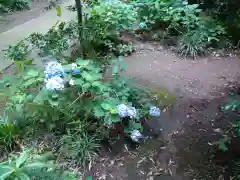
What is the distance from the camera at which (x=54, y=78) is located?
92.4 inches

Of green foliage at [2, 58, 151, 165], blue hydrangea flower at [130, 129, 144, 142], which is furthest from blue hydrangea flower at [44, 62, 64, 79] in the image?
blue hydrangea flower at [130, 129, 144, 142]

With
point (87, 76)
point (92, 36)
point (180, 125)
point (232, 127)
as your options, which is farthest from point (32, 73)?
point (232, 127)

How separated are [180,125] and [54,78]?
1.49m

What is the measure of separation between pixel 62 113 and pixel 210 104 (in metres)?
1.83

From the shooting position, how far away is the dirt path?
2471mm

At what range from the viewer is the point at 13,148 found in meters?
2.68

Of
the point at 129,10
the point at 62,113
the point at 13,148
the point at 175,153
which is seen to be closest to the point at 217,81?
the point at 175,153

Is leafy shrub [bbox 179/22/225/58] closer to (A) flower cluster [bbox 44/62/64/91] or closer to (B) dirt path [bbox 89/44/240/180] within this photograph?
(B) dirt path [bbox 89/44/240/180]

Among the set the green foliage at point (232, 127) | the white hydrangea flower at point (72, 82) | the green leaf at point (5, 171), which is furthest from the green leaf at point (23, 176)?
the green foliage at point (232, 127)

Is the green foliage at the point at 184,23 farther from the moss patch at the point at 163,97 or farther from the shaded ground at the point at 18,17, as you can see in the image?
the shaded ground at the point at 18,17

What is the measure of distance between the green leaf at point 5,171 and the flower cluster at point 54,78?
3.03ft

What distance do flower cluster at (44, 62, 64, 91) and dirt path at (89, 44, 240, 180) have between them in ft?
2.75

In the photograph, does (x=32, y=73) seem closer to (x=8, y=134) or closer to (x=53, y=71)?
(x=53, y=71)

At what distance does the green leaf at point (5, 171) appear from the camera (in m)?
1.48
